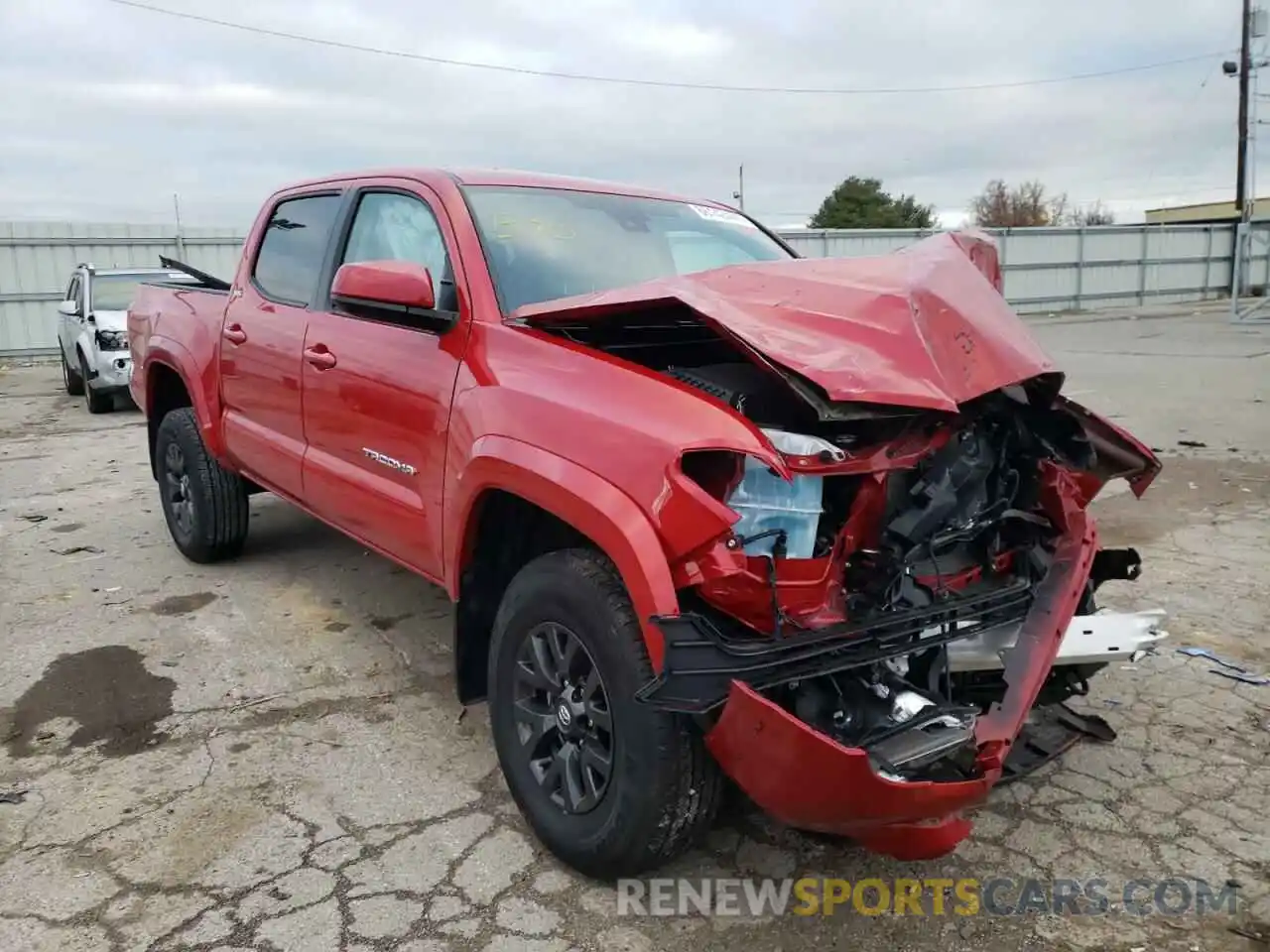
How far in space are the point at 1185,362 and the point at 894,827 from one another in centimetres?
1444

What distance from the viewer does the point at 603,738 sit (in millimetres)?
2537

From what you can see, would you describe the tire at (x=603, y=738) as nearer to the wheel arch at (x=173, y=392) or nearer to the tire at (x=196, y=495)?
the wheel arch at (x=173, y=392)

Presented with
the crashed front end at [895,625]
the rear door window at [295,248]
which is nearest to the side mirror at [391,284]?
the rear door window at [295,248]

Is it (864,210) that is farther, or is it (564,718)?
(864,210)

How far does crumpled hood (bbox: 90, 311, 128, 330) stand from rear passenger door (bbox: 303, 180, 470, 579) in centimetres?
897

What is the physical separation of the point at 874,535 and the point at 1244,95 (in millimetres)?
37003

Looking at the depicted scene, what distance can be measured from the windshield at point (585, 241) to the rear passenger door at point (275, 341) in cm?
105

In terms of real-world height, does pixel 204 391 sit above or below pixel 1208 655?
above

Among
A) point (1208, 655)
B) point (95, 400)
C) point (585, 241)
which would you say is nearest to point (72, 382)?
point (95, 400)

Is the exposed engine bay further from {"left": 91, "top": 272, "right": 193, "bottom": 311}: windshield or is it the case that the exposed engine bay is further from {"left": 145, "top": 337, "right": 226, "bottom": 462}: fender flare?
{"left": 91, "top": 272, "right": 193, "bottom": 311}: windshield

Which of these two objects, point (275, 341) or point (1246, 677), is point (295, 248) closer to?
point (275, 341)

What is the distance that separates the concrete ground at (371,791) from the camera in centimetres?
250

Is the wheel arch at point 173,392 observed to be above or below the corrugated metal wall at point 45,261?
below

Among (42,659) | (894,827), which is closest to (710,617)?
(894,827)
